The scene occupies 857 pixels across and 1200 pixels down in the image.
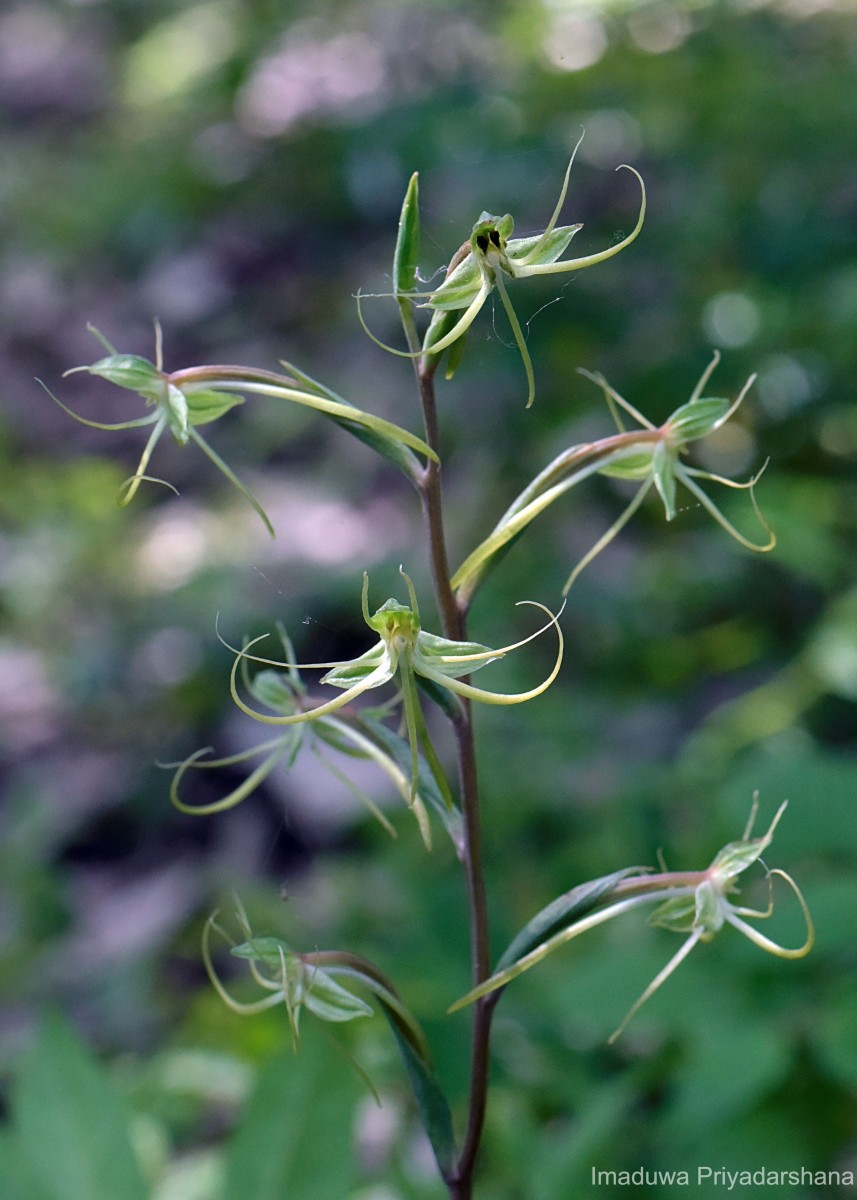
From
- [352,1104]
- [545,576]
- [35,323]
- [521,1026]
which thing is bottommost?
[35,323]

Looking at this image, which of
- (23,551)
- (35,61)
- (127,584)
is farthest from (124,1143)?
(35,61)

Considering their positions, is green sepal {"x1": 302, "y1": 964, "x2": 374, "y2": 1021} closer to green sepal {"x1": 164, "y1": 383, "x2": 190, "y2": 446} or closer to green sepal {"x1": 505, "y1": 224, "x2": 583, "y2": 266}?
green sepal {"x1": 164, "y1": 383, "x2": 190, "y2": 446}

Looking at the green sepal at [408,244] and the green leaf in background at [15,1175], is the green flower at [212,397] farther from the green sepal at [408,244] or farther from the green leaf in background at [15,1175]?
the green leaf in background at [15,1175]

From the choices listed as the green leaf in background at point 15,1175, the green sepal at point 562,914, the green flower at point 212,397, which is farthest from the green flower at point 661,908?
the green leaf in background at point 15,1175

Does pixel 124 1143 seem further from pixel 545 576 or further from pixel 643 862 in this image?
pixel 545 576

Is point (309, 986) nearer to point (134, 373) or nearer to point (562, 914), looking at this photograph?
point (562, 914)

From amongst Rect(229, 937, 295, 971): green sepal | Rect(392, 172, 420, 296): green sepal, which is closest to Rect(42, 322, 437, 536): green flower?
Rect(392, 172, 420, 296): green sepal
